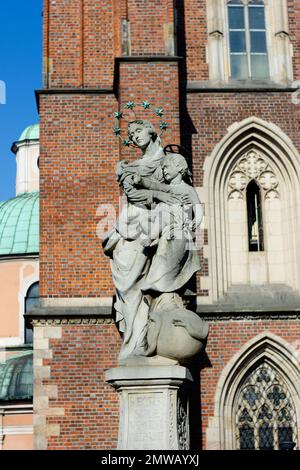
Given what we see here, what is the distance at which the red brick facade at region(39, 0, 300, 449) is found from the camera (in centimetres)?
1426

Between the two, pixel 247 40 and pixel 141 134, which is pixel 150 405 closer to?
pixel 141 134

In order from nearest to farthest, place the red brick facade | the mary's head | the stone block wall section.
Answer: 1. the mary's head
2. the stone block wall section
3. the red brick facade

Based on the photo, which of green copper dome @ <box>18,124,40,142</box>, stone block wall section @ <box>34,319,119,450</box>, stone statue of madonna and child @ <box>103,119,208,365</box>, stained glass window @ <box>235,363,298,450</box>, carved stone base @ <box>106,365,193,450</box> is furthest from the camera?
green copper dome @ <box>18,124,40,142</box>

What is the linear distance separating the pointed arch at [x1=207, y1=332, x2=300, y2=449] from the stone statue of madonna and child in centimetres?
659

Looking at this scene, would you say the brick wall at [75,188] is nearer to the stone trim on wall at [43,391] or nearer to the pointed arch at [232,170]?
the stone trim on wall at [43,391]

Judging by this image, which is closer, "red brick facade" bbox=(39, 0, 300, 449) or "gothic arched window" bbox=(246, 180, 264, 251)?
"red brick facade" bbox=(39, 0, 300, 449)

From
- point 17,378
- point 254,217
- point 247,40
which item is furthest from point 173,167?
point 17,378

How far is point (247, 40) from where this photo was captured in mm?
16484

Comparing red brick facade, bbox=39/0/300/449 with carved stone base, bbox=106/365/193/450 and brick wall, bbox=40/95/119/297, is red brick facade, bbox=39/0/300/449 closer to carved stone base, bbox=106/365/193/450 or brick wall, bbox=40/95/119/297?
brick wall, bbox=40/95/119/297

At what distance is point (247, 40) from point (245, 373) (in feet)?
19.6

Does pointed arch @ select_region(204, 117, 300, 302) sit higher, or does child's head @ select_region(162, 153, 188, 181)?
pointed arch @ select_region(204, 117, 300, 302)

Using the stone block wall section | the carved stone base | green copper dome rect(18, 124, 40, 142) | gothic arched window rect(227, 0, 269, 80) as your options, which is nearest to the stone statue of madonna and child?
the carved stone base

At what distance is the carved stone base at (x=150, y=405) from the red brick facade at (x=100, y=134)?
21.4 ft

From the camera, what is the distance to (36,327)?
47.2ft
